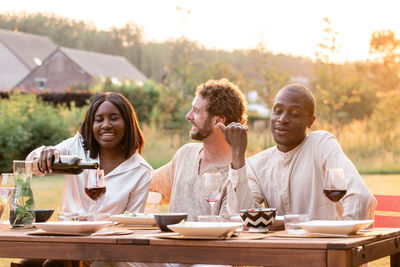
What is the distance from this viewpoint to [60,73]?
138ft

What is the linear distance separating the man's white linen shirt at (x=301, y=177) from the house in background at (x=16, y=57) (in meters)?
43.9

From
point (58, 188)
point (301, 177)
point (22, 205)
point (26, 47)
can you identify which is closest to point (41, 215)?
point (22, 205)

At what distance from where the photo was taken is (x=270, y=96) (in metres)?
18.2

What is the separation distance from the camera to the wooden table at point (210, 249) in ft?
8.12

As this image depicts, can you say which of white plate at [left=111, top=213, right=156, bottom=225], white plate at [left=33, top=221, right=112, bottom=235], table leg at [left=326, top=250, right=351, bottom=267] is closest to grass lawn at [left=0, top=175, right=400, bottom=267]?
white plate at [left=111, top=213, right=156, bottom=225]

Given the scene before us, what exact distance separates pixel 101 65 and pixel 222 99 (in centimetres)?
3988

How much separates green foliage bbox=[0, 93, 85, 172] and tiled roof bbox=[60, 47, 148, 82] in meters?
21.0

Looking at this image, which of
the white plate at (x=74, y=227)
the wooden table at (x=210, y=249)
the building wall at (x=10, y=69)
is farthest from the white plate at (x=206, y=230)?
the building wall at (x=10, y=69)

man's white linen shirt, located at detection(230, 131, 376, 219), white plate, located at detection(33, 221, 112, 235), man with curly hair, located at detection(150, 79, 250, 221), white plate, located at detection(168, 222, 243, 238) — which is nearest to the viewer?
white plate, located at detection(168, 222, 243, 238)

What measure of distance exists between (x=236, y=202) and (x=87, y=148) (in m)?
1.23

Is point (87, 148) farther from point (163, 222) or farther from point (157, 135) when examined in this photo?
point (157, 135)

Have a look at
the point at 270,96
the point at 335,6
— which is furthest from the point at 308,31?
the point at 270,96

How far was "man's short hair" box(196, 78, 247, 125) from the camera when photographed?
173 inches

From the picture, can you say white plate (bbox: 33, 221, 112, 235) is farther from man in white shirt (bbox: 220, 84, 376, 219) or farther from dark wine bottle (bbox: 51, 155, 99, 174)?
man in white shirt (bbox: 220, 84, 376, 219)
